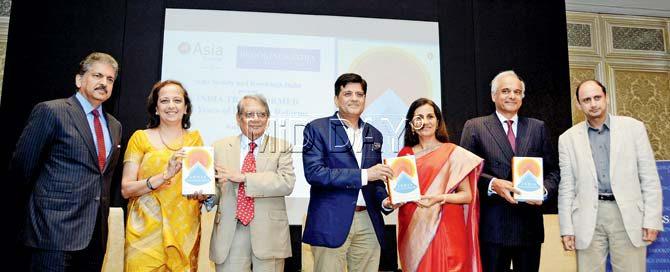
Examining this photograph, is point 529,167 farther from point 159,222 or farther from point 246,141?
point 159,222

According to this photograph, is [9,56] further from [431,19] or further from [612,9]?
[612,9]

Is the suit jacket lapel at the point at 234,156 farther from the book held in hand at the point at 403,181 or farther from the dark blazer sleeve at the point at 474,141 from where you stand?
the dark blazer sleeve at the point at 474,141

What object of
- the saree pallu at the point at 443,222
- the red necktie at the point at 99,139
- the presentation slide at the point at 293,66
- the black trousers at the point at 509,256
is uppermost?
the presentation slide at the point at 293,66

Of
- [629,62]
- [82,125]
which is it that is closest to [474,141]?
[82,125]

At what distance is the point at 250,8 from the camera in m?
4.08

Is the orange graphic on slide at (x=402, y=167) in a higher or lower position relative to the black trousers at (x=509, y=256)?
higher

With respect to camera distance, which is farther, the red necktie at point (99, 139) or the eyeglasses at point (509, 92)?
the eyeglasses at point (509, 92)

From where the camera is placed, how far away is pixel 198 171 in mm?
2270

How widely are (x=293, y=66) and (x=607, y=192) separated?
2.41 m

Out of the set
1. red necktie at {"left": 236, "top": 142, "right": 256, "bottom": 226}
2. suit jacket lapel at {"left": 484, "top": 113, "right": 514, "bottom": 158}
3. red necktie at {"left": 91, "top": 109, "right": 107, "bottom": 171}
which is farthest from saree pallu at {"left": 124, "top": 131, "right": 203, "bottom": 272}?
suit jacket lapel at {"left": 484, "top": 113, "right": 514, "bottom": 158}

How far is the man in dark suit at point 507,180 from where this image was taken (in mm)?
2590

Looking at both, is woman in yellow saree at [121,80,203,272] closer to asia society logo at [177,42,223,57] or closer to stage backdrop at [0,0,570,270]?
asia society logo at [177,42,223,57]

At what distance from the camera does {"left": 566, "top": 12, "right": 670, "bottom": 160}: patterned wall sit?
213 inches

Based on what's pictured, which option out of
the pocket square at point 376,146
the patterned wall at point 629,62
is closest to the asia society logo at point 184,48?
the pocket square at point 376,146
